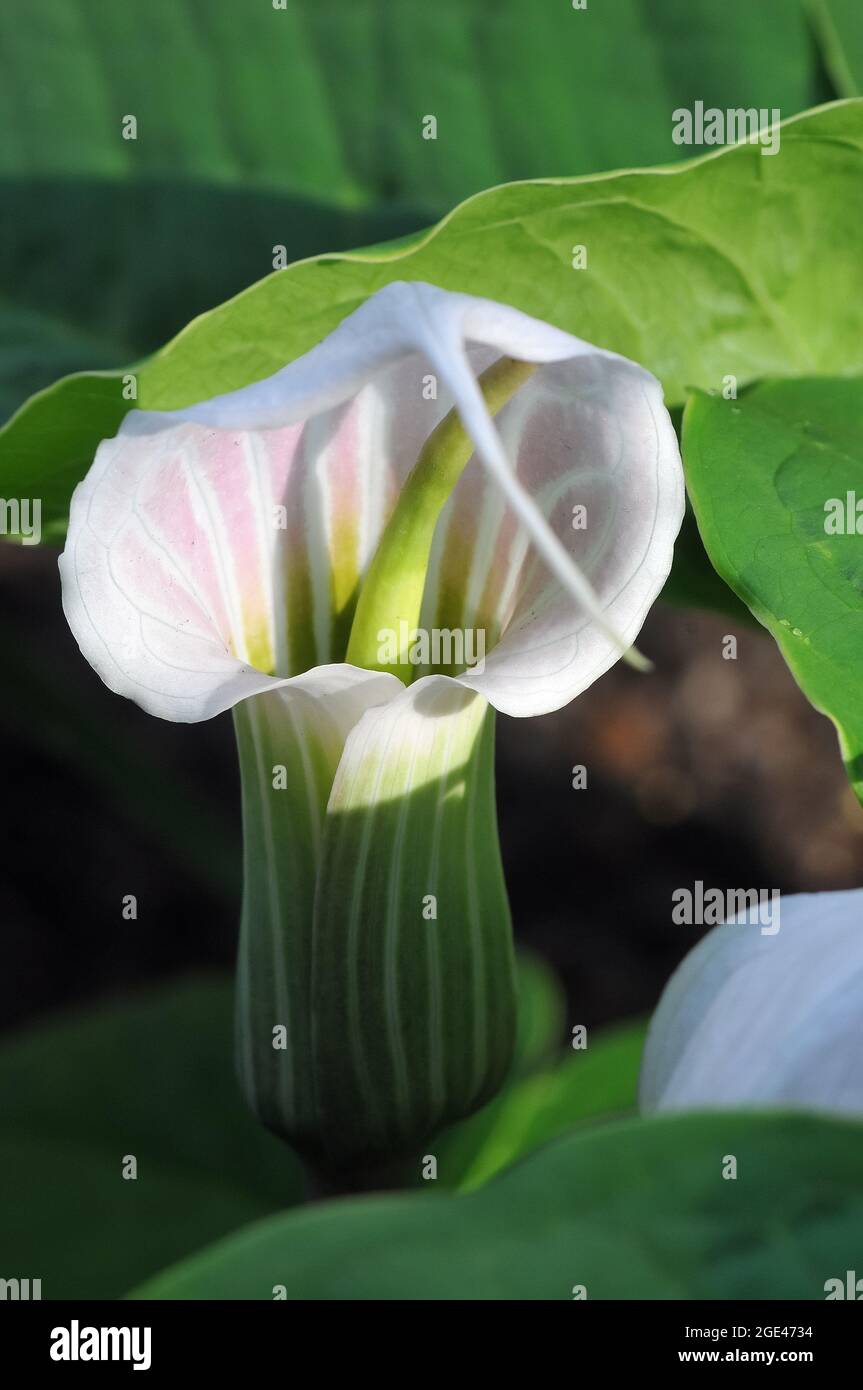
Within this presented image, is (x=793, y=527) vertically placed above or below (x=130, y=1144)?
above

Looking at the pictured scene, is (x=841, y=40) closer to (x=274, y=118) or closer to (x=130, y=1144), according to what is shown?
(x=274, y=118)

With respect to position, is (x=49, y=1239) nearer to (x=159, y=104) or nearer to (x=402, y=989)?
(x=402, y=989)

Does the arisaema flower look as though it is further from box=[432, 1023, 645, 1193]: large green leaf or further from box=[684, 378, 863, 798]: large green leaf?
A: box=[432, 1023, 645, 1193]: large green leaf

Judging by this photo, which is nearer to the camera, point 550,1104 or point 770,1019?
point 770,1019

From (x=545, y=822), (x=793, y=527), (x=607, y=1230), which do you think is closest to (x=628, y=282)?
(x=793, y=527)

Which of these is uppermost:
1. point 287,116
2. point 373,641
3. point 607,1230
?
point 287,116

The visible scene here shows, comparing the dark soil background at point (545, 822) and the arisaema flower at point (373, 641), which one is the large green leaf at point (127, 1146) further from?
the arisaema flower at point (373, 641)
